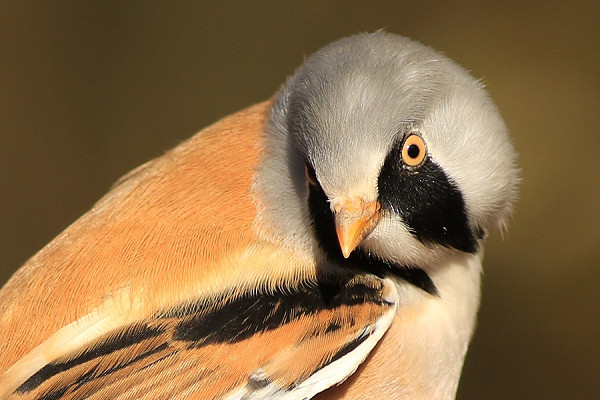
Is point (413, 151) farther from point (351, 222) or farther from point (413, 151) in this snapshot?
point (351, 222)

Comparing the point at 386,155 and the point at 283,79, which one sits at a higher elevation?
the point at 386,155

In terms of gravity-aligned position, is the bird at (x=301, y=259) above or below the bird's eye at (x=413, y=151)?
below

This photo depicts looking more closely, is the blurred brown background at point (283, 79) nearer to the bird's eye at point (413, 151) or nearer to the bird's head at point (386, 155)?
the bird's head at point (386, 155)

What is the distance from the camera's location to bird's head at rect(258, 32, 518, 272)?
5.60 feet

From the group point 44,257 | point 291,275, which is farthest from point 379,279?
point 44,257

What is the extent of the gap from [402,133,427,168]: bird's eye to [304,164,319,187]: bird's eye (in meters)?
0.19

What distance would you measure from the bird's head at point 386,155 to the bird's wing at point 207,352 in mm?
175

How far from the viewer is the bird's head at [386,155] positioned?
67.2 inches

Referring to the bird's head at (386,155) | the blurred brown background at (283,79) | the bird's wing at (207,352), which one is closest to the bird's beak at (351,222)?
the bird's head at (386,155)

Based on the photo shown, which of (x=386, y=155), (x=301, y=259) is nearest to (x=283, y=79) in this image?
(x=301, y=259)

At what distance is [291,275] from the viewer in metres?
1.87

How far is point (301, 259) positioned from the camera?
1.89m

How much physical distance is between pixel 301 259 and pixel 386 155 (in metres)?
0.34

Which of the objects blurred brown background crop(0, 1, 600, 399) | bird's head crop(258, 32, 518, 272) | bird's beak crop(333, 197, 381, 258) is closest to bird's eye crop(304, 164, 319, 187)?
bird's head crop(258, 32, 518, 272)
